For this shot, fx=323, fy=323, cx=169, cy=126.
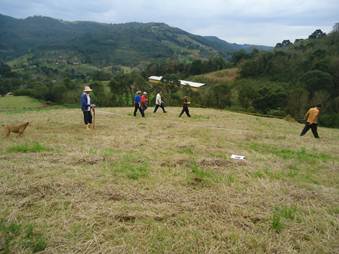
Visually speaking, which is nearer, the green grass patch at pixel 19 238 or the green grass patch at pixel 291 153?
the green grass patch at pixel 19 238

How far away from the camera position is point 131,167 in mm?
8320

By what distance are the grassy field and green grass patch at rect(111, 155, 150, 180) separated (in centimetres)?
3

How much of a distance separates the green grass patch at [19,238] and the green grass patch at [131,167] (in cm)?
295

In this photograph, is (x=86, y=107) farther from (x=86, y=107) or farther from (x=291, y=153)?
(x=291, y=153)

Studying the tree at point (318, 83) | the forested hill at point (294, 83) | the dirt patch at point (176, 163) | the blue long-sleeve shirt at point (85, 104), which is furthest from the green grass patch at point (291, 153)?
the tree at point (318, 83)

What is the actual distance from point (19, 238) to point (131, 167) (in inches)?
153

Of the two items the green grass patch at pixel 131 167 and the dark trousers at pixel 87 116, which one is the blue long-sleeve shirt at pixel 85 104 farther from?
the green grass patch at pixel 131 167

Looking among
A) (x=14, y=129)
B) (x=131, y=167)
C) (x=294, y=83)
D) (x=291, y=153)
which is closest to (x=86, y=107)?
(x=14, y=129)

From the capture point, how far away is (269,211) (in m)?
5.99

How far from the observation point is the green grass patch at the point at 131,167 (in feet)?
25.2

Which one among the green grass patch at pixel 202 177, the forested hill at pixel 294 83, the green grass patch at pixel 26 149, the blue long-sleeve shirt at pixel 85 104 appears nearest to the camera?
the green grass patch at pixel 202 177

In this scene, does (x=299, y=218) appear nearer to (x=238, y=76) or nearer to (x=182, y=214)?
(x=182, y=214)

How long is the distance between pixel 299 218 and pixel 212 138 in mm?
7822

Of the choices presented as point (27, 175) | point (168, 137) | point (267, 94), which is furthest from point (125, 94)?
point (27, 175)
